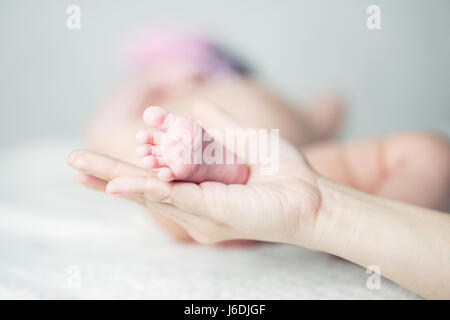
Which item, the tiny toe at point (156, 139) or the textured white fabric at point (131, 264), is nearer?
the tiny toe at point (156, 139)

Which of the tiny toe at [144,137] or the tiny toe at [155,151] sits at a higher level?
the tiny toe at [144,137]

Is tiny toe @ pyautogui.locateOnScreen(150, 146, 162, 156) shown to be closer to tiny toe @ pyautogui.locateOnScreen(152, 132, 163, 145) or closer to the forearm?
tiny toe @ pyautogui.locateOnScreen(152, 132, 163, 145)

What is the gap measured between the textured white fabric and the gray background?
1136 millimetres

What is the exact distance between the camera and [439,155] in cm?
79

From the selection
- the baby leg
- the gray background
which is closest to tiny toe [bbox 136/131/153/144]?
the baby leg

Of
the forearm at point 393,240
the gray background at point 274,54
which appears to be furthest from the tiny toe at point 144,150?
A: the gray background at point 274,54

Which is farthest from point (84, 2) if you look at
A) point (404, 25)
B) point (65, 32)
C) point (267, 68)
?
point (404, 25)

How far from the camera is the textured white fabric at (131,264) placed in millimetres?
689

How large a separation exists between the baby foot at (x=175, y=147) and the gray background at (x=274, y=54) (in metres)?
1.70

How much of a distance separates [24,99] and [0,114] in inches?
5.3

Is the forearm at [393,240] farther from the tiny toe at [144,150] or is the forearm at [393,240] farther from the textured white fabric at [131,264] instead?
the tiny toe at [144,150]

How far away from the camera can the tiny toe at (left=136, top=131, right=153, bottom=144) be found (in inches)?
22.1
